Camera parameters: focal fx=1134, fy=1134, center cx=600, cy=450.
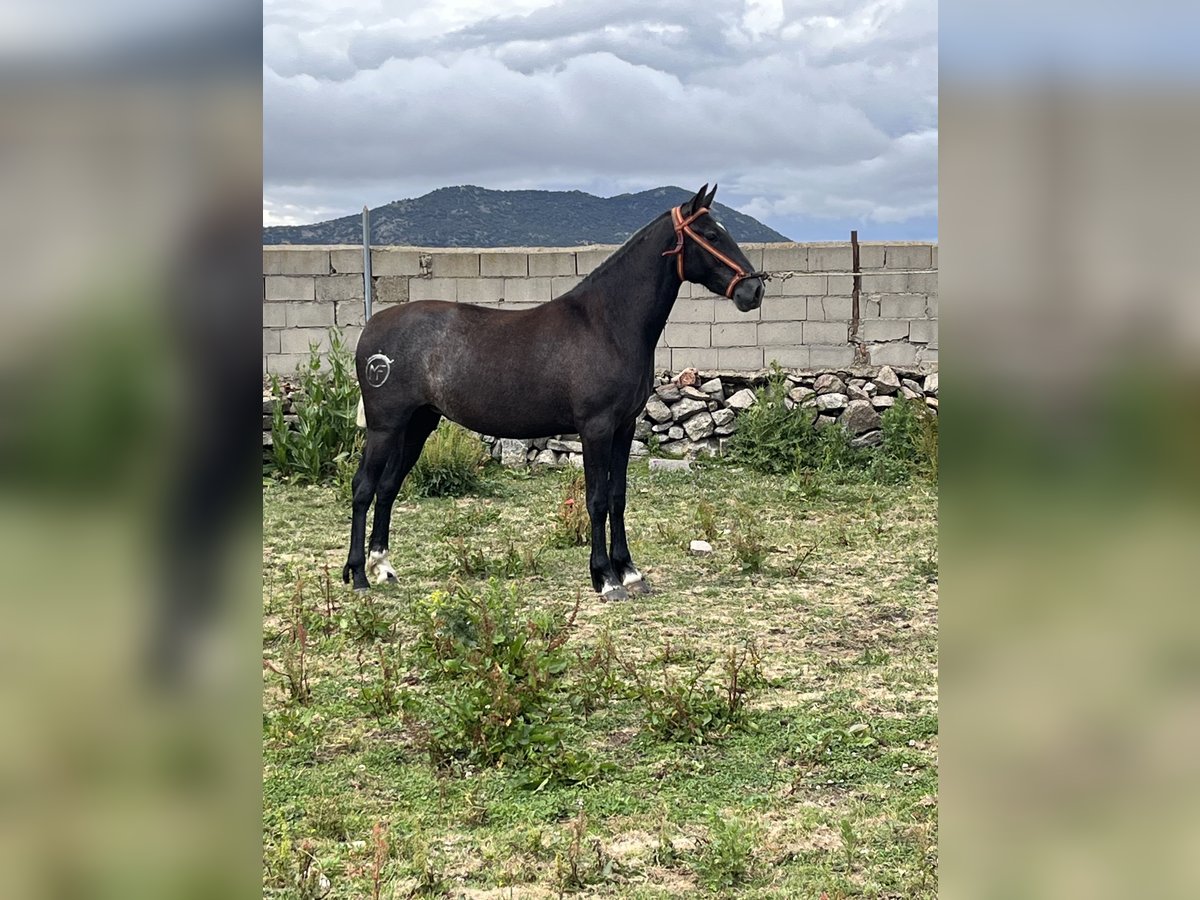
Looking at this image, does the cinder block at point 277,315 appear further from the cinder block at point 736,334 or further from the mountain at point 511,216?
the mountain at point 511,216

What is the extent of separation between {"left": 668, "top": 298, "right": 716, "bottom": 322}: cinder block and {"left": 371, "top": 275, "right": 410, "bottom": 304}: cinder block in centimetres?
213

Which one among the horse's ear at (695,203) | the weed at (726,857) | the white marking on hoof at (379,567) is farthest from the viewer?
the white marking on hoof at (379,567)

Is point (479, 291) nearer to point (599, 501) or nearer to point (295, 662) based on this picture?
point (599, 501)

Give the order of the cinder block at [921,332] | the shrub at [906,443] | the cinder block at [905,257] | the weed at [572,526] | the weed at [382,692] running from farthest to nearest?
the cinder block at [921,332]
the cinder block at [905,257]
the shrub at [906,443]
the weed at [572,526]
the weed at [382,692]

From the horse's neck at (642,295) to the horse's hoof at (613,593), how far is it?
4.04ft

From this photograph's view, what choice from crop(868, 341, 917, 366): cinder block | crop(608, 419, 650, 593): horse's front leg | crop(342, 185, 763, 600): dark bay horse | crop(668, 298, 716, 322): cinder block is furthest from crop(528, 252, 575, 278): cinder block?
crop(608, 419, 650, 593): horse's front leg

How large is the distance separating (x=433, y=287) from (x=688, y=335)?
2.44 metres

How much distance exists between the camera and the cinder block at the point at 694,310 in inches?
410

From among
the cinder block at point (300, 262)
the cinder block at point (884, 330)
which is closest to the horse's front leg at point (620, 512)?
the cinder block at point (884, 330)

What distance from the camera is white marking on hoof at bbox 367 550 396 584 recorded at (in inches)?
241

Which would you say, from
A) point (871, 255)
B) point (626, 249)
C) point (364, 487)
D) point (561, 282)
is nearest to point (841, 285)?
point (871, 255)

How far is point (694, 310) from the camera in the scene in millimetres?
10445
